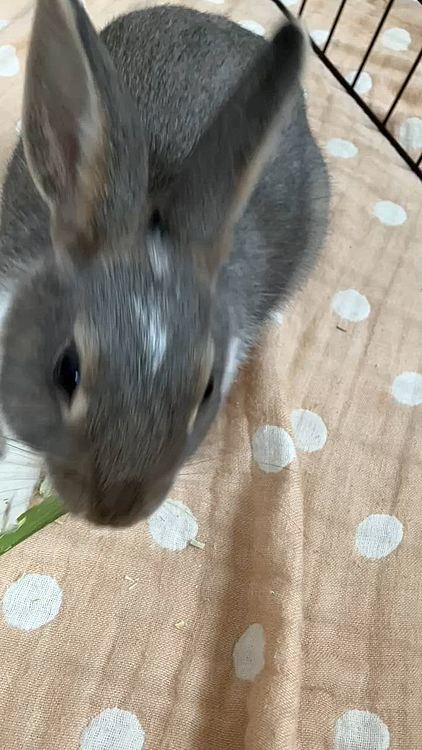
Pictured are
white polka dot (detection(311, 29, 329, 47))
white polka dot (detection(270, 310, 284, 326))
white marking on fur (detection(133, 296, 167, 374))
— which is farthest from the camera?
white polka dot (detection(311, 29, 329, 47))

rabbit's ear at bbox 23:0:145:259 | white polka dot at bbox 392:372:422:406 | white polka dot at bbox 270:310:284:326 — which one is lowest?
white polka dot at bbox 270:310:284:326

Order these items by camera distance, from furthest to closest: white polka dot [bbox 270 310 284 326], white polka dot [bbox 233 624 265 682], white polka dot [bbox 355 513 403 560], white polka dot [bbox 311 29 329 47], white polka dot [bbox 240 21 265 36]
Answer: white polka dot [bbox 311 29 329 47]
white polka dot [bbox 240 21 265 36]
white polka dot [bbox 270 310 284 326]
white polka dot [bbox 355 513 403 560]
white polka dot [bbox 233 624 265 682]

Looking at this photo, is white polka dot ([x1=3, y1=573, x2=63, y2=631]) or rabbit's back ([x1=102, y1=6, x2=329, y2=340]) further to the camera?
rabbit's back ([x1=102, y1=6, x2=329, y2=340])

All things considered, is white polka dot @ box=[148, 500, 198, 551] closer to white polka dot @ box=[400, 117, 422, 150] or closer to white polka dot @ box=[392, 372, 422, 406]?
white polka dot @ box=[392, 372, 422, 406]

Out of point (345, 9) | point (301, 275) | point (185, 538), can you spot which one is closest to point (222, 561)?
point (185, 538)

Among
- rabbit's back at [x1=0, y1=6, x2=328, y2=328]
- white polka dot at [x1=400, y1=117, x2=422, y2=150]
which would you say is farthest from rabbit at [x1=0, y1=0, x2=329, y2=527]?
white polka dot at [x1=400, y1=117, x2=422, y2=150]

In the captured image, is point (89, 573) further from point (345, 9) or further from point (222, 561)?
point (345, 9)

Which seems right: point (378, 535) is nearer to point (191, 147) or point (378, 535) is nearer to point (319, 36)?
point (191, 147)

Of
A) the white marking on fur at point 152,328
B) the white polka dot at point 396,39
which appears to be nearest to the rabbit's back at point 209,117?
the white marking on fur at point 152,328
